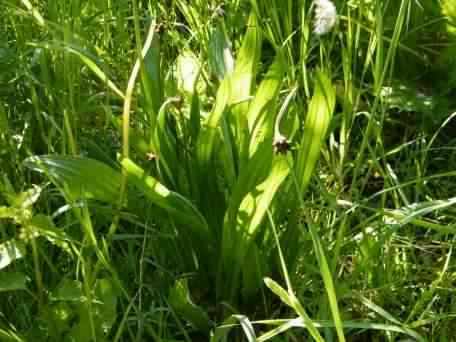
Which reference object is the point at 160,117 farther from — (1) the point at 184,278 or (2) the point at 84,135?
(2) the point at 84,135

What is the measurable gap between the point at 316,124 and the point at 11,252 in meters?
0.47

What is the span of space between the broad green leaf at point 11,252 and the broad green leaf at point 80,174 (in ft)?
0.41

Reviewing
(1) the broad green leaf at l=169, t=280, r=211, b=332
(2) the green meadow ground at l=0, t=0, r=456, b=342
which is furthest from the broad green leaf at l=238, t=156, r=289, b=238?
(1) the broad green leaf at l=169, t=280, r=211, b=332

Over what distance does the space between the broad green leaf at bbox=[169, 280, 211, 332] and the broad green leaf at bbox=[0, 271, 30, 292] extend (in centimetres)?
22

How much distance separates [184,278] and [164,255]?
85 millimetres

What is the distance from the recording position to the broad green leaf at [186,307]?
1.12 metres

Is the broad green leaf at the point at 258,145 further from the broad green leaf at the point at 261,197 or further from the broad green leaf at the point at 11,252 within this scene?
the broad green leaf at the point at 11,252

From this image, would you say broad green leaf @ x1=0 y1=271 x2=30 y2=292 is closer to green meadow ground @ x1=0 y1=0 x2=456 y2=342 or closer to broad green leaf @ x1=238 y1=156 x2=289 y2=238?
green meadow ground @ x1=0 y1=0 x2=456 y2=342

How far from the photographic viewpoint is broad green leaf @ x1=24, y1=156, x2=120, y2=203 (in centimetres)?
112

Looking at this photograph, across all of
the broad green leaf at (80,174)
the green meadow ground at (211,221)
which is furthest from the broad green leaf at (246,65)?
the broad green leaf at (80,174)

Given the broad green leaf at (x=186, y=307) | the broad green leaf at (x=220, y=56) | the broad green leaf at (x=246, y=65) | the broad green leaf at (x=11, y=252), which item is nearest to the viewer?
the broad green leaf at (x=11, y=252)

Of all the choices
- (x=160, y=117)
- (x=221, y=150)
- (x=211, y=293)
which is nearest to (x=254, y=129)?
(x=221, y=150)

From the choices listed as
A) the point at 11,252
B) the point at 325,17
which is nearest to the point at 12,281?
the point at 11,252

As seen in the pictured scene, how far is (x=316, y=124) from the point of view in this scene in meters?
1.11
